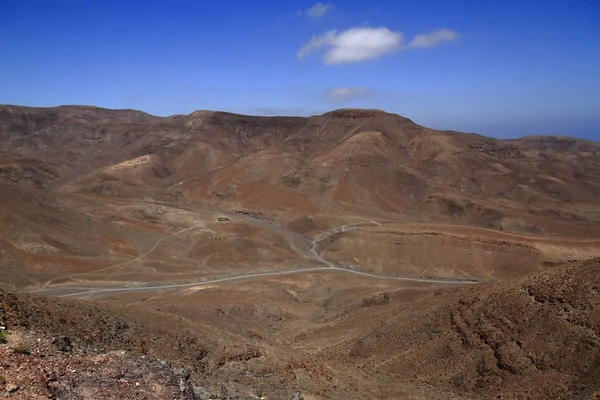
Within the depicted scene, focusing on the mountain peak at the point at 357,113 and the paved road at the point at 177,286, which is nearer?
the paved road at the point at 177,286

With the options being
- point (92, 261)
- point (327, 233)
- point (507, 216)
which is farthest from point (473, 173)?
point (92, 261)

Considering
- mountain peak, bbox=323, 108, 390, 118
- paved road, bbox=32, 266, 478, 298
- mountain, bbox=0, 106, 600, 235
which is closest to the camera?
paved road, bbox=32, 266, 478, 298

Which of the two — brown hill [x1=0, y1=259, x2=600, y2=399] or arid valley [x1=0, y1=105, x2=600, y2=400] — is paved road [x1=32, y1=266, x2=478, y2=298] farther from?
brown hill [x1=0, y1=259, x2=600, y2=399]

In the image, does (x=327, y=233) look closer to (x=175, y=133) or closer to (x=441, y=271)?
(x=441, y=271)

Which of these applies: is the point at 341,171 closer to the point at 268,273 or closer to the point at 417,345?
the point at 268,273

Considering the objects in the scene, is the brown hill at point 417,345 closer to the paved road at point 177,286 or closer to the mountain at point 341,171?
the paved road at point 177,286

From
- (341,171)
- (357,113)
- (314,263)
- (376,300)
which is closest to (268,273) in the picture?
(314,263)

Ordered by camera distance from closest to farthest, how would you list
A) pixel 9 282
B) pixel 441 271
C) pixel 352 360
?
pixel 352 360
pixel 9 282
pixel 441 271

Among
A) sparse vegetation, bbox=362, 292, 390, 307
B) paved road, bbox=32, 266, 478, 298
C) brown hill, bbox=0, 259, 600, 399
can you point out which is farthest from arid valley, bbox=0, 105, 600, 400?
paved road, bbox=32, 266, 478, 298

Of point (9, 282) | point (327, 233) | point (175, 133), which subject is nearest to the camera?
point (9, 282)

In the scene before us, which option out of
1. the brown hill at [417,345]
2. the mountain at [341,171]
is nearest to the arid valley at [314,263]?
the brown hill at [417,345]

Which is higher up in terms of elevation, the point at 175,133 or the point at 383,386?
the point at 175,133
